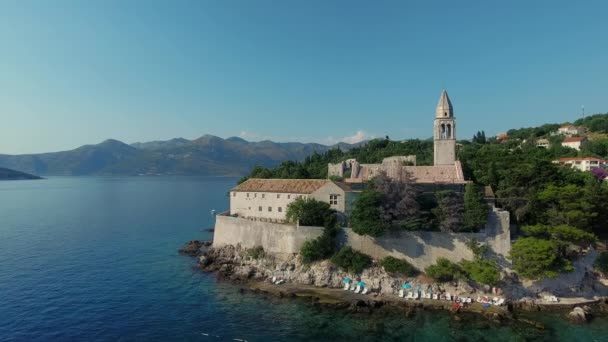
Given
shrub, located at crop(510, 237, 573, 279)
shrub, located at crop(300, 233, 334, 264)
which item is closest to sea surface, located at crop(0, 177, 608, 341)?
shrub, located at crop(510, 237, 573, 279)

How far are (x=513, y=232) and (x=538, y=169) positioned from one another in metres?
7.46

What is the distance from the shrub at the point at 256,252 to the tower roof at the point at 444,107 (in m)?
24.7

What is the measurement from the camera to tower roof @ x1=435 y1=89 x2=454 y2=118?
1571 inches

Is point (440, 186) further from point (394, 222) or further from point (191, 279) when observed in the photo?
point (191, 279)

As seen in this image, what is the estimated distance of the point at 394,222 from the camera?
3281 cm

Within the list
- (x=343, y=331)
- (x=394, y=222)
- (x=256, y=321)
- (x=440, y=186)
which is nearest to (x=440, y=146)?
(x=440, y=186)

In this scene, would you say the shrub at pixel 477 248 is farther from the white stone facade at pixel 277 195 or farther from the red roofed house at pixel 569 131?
the red roofed house at pixel 569 131

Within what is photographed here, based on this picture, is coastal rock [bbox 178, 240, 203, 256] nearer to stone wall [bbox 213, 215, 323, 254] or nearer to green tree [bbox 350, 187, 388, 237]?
stone wall [bbox 213, 215, 323, 254]

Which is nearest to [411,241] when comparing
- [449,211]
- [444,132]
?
[449,211]

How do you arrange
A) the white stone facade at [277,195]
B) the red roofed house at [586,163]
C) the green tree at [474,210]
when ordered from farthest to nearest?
the red roofed house at [586,163]
the white stone facade at [277,195]
the green tree at [474,210]

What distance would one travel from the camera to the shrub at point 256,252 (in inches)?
1476

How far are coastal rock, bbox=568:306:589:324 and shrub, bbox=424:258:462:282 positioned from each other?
789 centimetres

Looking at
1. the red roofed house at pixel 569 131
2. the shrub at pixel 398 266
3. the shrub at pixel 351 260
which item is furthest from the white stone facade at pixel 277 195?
the red roofed house at pixel 569 131

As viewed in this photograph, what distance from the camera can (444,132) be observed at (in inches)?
1618
